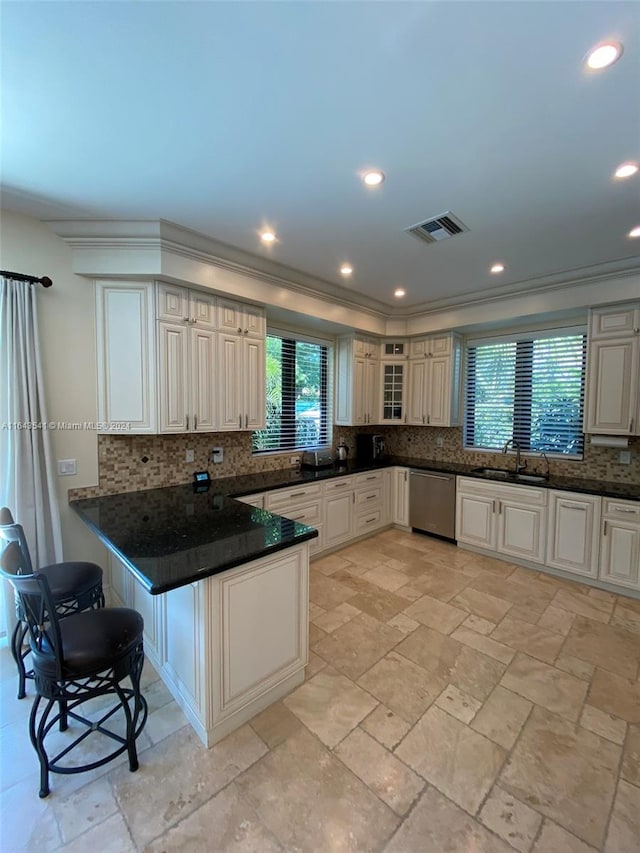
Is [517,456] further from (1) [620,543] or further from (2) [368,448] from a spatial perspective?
(2) [368,448]

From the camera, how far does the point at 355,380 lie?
4.50m

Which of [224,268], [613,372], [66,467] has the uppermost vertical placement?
[224,268]

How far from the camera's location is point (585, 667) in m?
2.25

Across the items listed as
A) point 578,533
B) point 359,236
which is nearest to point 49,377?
point 359,236

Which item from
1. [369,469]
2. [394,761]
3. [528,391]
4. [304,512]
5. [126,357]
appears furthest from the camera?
[369,469]

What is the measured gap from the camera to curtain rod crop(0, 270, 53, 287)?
7.47ft

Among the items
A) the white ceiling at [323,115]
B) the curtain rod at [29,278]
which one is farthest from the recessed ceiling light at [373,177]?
the curtain rod at [29,278]

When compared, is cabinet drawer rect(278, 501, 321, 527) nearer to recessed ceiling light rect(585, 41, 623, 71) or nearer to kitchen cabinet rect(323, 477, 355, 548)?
kitchen cabinet rect(323, 477, 355, 548)

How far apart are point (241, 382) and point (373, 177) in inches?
74.3

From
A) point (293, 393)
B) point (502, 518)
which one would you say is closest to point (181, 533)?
point (293, 393)

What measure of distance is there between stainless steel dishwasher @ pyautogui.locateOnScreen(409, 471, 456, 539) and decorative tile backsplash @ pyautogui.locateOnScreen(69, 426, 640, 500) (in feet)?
2.02

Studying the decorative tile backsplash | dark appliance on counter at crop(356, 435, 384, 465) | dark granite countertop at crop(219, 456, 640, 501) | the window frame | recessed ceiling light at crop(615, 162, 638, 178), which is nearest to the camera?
recessed ceiling light at crop(615, 162, 638, 178)

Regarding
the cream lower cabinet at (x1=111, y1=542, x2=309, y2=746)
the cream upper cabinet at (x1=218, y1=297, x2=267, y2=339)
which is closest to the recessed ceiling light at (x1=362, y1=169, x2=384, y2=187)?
the cream upper cabinet at (x1=218, y1=297, x2=267, y2=339)

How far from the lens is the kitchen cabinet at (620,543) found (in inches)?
119
